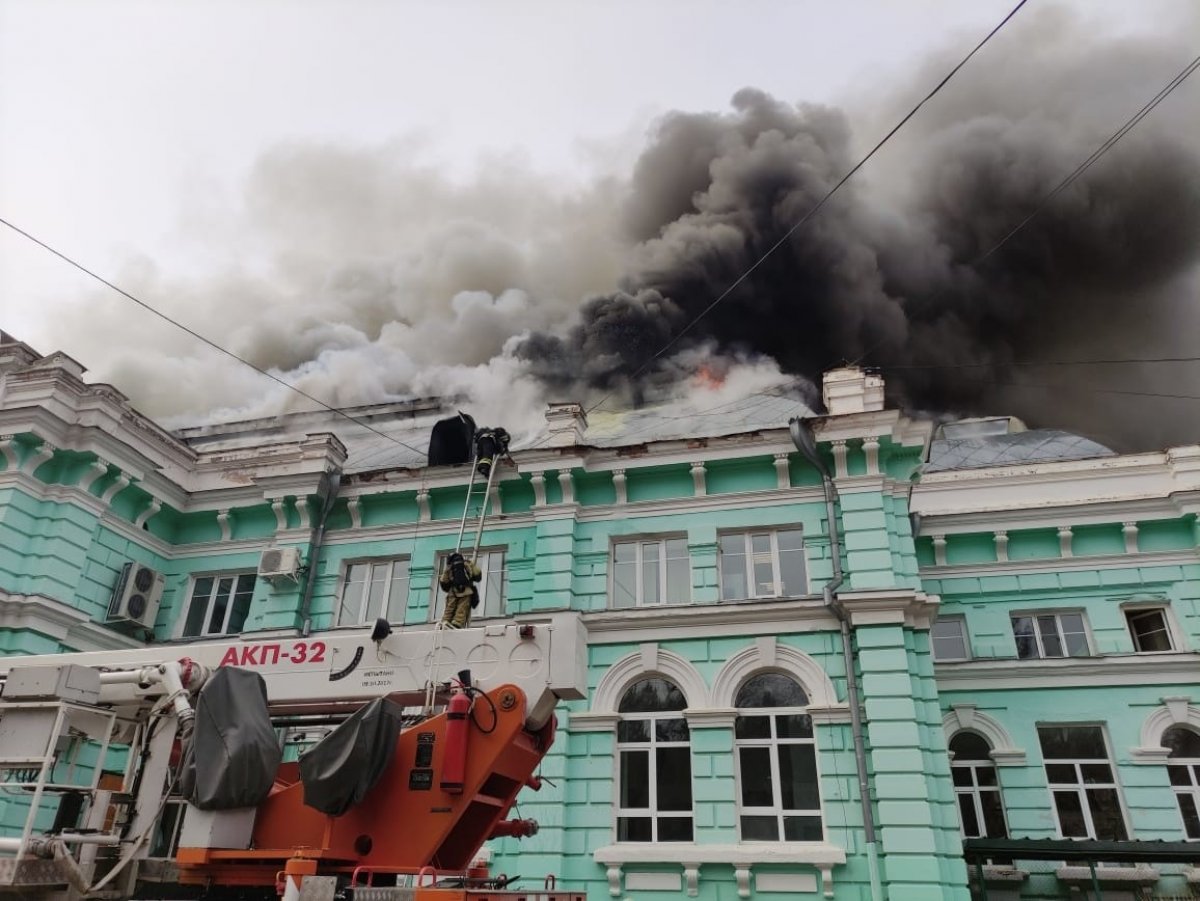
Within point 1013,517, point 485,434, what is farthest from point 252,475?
point 1013,517

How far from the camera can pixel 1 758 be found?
729 centimetres

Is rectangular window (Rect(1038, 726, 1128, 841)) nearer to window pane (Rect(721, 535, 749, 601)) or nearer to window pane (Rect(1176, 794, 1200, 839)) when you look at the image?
window pane (Rect(1176, 794, 1200, 839))

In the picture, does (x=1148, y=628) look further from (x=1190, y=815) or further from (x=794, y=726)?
(x=794, y=726)

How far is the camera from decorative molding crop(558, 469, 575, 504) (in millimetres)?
16859

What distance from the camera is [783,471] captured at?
1627 cm

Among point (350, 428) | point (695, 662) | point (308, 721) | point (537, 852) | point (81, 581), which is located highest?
point (350, 428)

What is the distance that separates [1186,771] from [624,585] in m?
12.5

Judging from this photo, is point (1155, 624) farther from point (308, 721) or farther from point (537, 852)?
point (308, 721)

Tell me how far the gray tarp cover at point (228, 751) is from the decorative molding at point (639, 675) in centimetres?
840

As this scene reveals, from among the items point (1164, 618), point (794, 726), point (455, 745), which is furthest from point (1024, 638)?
point (455, 745)

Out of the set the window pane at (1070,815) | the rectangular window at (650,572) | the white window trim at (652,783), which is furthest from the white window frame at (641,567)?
the window pane at (1070,815)

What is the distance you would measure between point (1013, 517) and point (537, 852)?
43.7 feet

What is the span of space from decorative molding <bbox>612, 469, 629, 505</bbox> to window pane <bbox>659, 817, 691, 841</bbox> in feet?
19.7

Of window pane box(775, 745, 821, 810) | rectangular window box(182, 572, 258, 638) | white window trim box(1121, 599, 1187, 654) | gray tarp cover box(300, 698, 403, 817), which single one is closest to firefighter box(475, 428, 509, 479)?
gray tarp cover box(300, 698, 403, 817)
